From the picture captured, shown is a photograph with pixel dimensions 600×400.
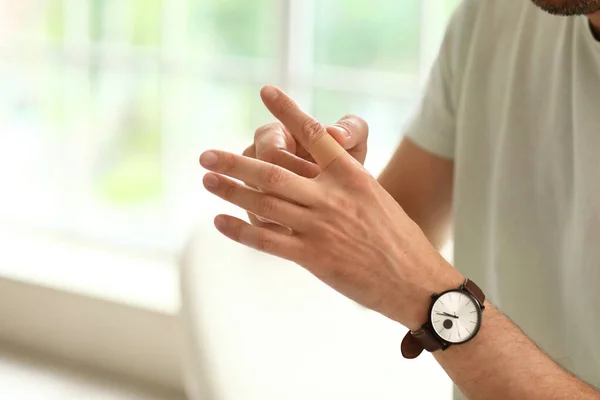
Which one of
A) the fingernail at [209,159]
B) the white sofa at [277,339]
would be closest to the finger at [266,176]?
the fingernail at [209,159]

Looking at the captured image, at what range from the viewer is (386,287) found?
847 mm

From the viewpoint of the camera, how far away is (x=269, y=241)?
811mm

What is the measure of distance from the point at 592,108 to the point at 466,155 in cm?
21

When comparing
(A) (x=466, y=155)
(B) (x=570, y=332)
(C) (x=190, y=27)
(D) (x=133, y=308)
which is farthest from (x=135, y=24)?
(B) (x=570, y=332)

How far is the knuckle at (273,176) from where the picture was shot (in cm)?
81

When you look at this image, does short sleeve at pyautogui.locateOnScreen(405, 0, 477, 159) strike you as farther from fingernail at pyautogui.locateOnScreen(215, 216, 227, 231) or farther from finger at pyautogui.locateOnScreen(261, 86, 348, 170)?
fingernail at pyautogui.locateOnScreen(215, 216, 227, 231)

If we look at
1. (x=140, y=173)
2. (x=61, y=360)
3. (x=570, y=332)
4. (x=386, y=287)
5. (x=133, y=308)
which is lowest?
(x=61, y=360)

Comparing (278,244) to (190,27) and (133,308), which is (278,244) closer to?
(133,308)

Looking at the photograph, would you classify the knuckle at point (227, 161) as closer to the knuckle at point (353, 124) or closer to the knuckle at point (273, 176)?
the knuckle at point (273, 176)

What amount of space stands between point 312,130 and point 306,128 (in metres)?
0.01

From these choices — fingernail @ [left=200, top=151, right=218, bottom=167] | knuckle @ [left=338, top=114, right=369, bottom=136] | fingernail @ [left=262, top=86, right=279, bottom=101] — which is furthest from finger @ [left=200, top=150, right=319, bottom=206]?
knuckle @ [left=338, top=114, right=369, bottom=136]

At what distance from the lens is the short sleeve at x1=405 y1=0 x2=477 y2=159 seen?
1235 millimetres

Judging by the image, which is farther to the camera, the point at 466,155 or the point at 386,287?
the point at 466,155

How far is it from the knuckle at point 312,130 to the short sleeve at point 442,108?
1.33 ft
